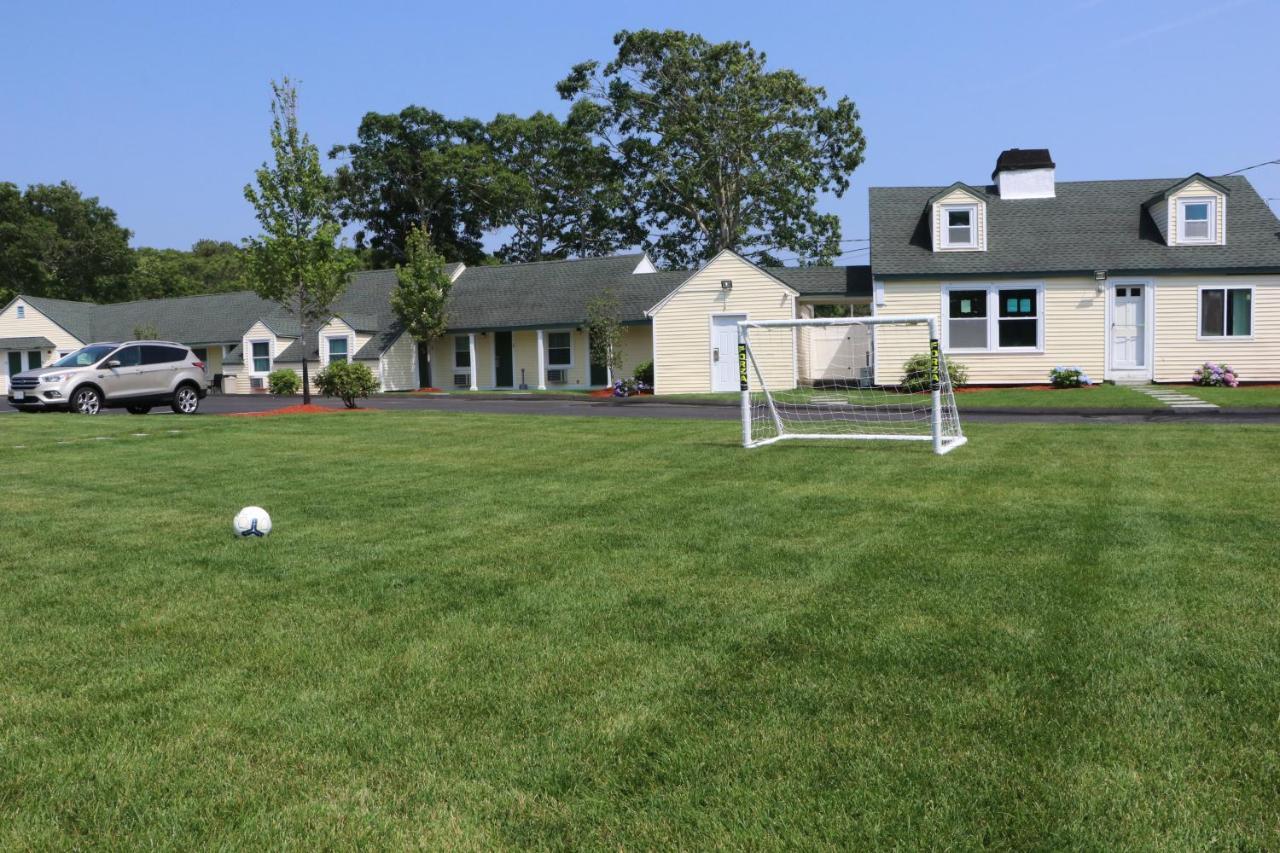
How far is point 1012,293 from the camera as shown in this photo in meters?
28.7

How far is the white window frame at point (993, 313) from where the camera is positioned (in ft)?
93.3

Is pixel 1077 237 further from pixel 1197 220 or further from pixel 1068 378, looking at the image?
pixel 1068 378

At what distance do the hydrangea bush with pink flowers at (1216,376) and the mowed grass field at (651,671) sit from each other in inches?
798

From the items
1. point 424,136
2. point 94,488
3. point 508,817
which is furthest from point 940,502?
point 424,136

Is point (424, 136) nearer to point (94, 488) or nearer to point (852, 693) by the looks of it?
point (94, 488)

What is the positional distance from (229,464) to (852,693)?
10562mm

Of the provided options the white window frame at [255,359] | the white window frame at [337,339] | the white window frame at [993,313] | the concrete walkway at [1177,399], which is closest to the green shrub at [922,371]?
the white window frame at [993,313]

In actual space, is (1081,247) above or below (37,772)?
above

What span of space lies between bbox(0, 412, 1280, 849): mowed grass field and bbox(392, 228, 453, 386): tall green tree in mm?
31789

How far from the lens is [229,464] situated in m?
12.6

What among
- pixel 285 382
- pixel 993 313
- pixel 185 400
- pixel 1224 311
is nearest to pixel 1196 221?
pixel 1224 311

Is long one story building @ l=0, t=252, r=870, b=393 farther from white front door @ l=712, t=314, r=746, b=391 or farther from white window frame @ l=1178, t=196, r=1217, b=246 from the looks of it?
white window frame @ l=1178, t=196, r=1217, b=246

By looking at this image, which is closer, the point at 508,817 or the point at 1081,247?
the point at 508,817

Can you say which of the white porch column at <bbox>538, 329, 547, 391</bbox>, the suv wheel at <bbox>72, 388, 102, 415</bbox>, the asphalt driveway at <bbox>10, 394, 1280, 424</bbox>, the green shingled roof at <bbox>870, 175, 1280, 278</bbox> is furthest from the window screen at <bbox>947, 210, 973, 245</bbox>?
the suv wheel at <bbox>72, 388, 102, 415</bbox>
